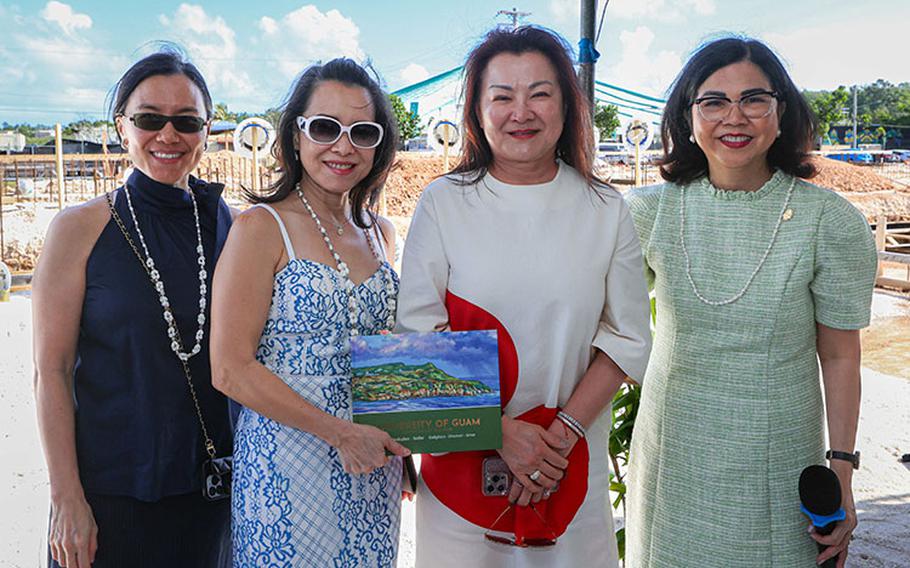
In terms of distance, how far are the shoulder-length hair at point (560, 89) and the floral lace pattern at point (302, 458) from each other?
489 mm

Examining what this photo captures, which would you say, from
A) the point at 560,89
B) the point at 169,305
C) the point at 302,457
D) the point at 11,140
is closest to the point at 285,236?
the point at 169,305

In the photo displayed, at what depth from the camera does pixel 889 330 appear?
1215 centimetres

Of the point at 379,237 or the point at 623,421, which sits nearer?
the point at 379,237

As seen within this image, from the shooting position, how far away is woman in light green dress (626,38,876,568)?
88.5 inches

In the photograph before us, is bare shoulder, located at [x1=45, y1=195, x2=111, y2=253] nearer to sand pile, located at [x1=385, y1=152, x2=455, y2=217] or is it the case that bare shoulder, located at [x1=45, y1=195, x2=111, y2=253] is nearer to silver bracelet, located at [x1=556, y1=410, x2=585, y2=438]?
silver bracelet, located at [x1=556, y1=410, x2=585, y2=438]

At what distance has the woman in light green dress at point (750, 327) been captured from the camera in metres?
2.25

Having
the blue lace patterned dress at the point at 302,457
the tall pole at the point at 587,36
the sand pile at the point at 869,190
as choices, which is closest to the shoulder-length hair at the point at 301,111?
Answer: the blue lace patterned dress at the point at 302,457

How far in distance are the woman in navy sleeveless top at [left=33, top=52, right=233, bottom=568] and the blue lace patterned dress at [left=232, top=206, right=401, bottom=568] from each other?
0.25 metres

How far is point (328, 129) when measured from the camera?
6.74ft

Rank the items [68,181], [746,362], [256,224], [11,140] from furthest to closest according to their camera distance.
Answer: [11,140] < [68,181] < [746,362] < [256,224]

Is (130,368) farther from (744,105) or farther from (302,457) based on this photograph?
(744,105)

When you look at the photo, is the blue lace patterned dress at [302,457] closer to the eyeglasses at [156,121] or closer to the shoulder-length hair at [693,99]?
the eyeglasses at [156,121]

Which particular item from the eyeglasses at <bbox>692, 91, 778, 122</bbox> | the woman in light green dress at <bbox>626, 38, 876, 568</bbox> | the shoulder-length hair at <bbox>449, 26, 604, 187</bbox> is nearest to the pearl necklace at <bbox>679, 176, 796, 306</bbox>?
the woman in light green dress at <bbox>626, 38, 876, 568</bbox>

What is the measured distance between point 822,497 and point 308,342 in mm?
1421
